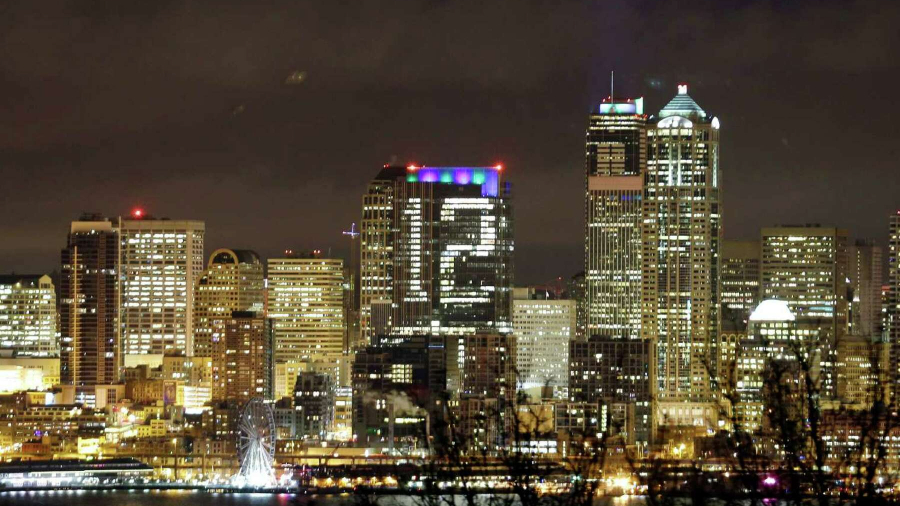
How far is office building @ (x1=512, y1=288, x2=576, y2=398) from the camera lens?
1841 inches

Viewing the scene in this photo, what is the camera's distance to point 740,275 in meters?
48.0

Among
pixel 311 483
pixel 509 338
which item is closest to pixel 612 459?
pixel 311 483

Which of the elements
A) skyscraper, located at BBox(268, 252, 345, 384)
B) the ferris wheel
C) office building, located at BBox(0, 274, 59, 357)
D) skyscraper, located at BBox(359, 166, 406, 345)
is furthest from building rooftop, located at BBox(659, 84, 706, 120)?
office building, located at BBox(0, 274, 59, 357)

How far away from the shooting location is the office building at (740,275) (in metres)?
47.2

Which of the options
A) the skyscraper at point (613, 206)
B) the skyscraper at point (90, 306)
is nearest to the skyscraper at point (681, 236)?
the skyscraper at point (613, 206)

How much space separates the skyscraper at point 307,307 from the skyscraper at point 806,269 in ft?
41.1

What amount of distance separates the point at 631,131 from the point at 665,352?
6.34 m

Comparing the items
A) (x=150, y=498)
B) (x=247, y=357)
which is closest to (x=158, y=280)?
(x=247, y=357)

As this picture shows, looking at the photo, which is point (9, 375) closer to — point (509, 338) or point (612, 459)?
point (509, 338)

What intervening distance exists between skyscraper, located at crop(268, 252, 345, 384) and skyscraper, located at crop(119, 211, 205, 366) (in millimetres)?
4219

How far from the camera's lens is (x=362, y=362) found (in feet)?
136

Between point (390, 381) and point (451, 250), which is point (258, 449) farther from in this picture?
point (451, 250)

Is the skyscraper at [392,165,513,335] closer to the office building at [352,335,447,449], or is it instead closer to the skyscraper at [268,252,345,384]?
the office building at [352,335,447,449]

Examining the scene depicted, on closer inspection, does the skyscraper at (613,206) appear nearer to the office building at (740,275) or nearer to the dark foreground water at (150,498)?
the office building at (740,275)
